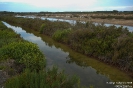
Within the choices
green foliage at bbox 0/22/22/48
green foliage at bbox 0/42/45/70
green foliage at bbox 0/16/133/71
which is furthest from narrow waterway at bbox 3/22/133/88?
green foliage at bbox 0/22/22/48

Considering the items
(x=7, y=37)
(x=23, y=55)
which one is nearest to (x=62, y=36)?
(x=7, y=37)

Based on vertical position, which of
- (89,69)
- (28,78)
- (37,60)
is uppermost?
(28,78)

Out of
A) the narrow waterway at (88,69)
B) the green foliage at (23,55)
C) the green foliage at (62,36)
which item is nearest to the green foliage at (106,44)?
the green foliage at (62,36)

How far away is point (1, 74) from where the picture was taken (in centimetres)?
707

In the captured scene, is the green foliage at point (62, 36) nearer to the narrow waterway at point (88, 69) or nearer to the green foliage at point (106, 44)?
the green foliage at point (106, 44)

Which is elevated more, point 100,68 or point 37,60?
point 37,60

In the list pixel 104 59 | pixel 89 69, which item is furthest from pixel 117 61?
pixel 89 69

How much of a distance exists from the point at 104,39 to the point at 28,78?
8866mm

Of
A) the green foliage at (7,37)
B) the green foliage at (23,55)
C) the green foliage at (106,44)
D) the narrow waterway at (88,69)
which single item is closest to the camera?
the narrow waterway at (88,69)

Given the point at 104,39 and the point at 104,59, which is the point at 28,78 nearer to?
the point at 104,59

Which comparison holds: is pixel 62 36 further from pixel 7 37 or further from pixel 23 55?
pixel 23 55

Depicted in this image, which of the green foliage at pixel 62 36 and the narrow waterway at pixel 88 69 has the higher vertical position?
the green foliage at pixel 62 36

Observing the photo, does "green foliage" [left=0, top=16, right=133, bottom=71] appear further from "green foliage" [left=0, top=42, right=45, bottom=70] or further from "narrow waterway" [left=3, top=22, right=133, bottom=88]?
"green foliage" [left=0, top=42, right=45, bottom=70]

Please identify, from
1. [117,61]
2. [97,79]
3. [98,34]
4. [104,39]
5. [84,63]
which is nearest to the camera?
[97,79]
